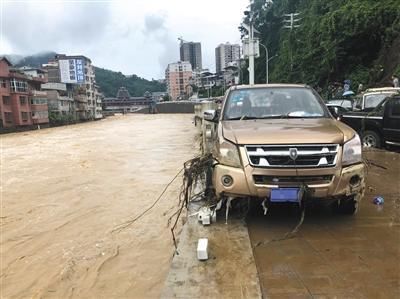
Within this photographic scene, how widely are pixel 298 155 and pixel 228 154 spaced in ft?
2.52

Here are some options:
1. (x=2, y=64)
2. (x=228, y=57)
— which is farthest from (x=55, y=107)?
(x=228, y=57)

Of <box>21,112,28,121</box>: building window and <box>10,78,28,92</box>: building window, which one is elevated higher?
<box>10,78,28,92</box>: building window

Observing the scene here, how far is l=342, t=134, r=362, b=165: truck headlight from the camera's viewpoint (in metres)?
4.47

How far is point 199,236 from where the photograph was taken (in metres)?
4.54

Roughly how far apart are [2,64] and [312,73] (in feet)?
132

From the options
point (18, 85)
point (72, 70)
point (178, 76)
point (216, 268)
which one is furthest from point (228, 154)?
point (178, 76)

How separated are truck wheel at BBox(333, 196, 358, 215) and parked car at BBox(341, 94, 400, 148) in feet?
20.4

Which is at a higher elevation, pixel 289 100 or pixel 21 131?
pixel 289 100

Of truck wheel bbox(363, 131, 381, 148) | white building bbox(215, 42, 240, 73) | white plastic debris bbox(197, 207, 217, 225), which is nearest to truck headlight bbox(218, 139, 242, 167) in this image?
white plastic debris bbox(197, 207, 217, 225)

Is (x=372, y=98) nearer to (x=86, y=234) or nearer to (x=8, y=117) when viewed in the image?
(x=86, y=234)

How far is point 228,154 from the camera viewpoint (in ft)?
15.1

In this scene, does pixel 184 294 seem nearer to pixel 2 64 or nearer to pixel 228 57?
pixel 2 64

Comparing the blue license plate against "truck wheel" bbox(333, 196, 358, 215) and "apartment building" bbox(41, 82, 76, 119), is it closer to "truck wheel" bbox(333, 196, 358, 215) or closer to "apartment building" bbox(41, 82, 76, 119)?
"truck wheel" bbox(333, 196, 358, 215)

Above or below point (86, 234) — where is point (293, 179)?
above
